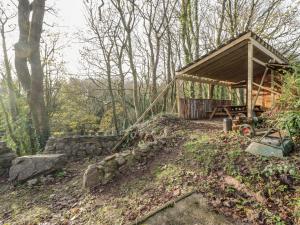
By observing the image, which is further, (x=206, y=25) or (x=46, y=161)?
(x=206, y=25)

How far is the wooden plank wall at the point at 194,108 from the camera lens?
354 inches

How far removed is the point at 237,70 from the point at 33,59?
9320 mm

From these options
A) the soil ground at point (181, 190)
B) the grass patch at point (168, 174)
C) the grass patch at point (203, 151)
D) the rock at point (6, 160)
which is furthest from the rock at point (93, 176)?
the rock at point (6, 160)

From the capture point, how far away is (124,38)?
581 inches

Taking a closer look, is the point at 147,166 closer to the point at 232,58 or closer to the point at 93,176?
the point at 93,176

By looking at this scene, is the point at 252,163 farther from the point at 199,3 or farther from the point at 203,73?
the point at 199,3

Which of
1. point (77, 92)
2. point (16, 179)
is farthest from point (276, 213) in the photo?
point (77, 92)

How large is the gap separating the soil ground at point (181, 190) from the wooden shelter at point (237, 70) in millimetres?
2742

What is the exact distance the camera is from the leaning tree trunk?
324 inches

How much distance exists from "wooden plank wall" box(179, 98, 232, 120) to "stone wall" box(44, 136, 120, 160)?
3248 mm

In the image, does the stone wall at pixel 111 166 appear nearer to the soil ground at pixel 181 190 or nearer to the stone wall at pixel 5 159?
the soil ground at pixel 181 190

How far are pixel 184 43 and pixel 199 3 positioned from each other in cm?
357

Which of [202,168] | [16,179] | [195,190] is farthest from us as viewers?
[16,179]

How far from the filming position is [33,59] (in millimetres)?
8258
